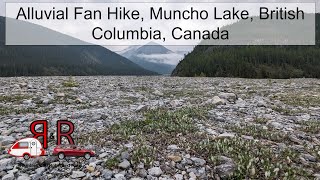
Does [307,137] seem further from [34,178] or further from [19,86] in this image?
[19,86]

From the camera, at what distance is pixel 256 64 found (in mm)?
130875

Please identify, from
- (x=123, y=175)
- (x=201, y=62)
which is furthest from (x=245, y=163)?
(x=201, y=62)

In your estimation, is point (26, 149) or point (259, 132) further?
point (259, 132)

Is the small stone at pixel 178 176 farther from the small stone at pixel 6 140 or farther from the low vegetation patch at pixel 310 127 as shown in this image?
the low vegetation patch at pixel 310 127

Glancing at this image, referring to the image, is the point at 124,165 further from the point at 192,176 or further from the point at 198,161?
the point at 198,161

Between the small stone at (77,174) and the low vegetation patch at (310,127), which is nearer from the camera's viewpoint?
the small stone at (77,174)

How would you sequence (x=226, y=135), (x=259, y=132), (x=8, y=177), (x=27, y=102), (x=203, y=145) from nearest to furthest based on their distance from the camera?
1. (x=8, y=177)
2. (x=203, y=145)
3. (x=226, y=135)
4. (x=259, y=132)
5. (x=27, y=102)

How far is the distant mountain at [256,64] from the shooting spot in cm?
11606

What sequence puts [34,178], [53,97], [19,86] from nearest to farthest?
[34,178], [53,97], [19,86]

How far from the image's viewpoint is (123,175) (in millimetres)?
6750

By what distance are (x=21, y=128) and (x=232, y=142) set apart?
6625 mm

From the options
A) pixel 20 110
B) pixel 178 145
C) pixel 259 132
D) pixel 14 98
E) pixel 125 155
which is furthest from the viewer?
pixel 14 98

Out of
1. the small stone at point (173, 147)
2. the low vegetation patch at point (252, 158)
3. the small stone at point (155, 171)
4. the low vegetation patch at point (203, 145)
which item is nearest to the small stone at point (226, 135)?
the low vegetation patch at point (203, 145)

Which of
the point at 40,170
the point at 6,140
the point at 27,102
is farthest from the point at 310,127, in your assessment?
the point at 27,102
